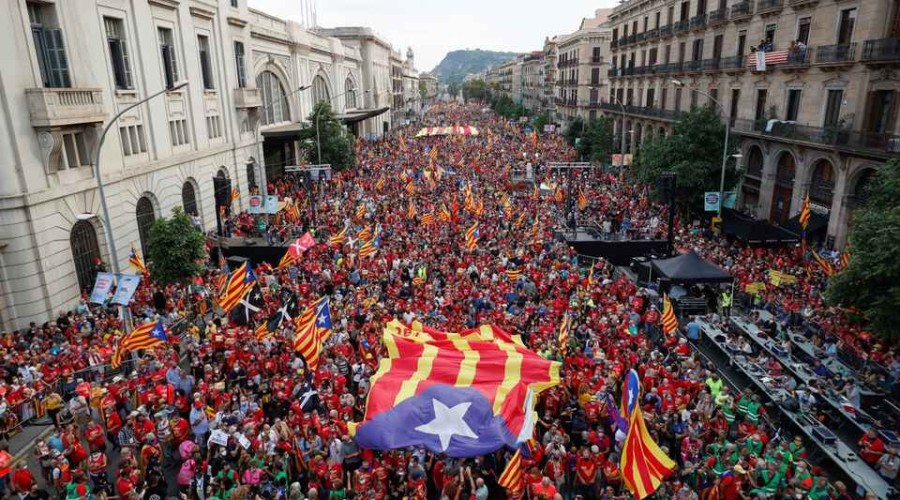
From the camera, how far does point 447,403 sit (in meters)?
12.2

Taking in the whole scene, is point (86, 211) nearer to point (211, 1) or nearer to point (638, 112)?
point (211, 1)

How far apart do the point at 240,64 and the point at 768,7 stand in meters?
32.7

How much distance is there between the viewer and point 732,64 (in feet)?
126

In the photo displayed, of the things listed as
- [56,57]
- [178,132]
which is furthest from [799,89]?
[56,57]

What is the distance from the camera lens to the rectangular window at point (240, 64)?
3941 centimetres

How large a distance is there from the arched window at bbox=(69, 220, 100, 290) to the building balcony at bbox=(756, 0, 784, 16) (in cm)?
3604

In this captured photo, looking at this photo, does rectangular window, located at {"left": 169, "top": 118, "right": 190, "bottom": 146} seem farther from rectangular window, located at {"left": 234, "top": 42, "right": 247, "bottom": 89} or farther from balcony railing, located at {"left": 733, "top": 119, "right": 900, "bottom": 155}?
balcony railing, located at {"left": 733, "top": 119, "right": 900, "bottom": 155}

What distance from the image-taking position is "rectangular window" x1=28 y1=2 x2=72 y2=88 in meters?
21.4

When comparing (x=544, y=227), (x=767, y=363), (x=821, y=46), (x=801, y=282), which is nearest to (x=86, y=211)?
(x=544, y=227)

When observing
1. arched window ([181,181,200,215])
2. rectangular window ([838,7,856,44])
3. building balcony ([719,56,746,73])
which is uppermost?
rectangular window ([838,7,856,44])

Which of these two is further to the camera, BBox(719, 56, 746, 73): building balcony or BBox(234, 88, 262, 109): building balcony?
BBox(234, 88, 262, 109): building balcony

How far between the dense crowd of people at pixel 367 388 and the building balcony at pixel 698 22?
68.7 feet

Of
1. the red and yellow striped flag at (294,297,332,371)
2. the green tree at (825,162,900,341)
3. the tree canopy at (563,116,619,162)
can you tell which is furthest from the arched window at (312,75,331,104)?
the green tree at (825,162,900,341)

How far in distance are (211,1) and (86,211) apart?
17729 mm
